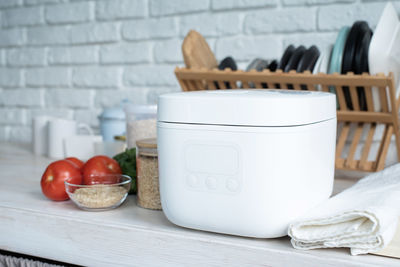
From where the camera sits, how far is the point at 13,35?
187 cm

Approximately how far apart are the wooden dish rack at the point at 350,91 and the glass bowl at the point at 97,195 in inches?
14.0

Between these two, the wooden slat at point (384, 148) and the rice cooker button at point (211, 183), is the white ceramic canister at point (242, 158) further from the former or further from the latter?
the wooden slat at point (384, 148)

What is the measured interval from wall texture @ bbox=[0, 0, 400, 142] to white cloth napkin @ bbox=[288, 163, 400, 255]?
77 cm

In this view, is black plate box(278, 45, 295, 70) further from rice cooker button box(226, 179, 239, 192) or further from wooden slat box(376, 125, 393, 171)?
rice cooker button box(226, 179, 239, 192)

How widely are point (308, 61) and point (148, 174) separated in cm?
46

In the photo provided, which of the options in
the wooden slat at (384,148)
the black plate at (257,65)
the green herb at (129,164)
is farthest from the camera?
the black plate at (257,65)

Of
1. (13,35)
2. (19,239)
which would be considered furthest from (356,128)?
(13,35)

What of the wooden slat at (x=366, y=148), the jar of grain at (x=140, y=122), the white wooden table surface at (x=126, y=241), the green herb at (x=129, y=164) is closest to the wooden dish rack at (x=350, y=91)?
the wooden slat at (x=366, y=148)

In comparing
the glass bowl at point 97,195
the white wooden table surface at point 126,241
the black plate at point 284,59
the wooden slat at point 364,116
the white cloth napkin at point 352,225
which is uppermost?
the black plate at point 284,59

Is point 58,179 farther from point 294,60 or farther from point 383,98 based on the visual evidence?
point 383,98

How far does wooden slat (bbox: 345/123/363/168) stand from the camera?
3.31 ft

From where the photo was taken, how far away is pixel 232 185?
0.59m

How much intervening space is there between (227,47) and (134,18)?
37cm

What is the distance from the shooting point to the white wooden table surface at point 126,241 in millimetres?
577
